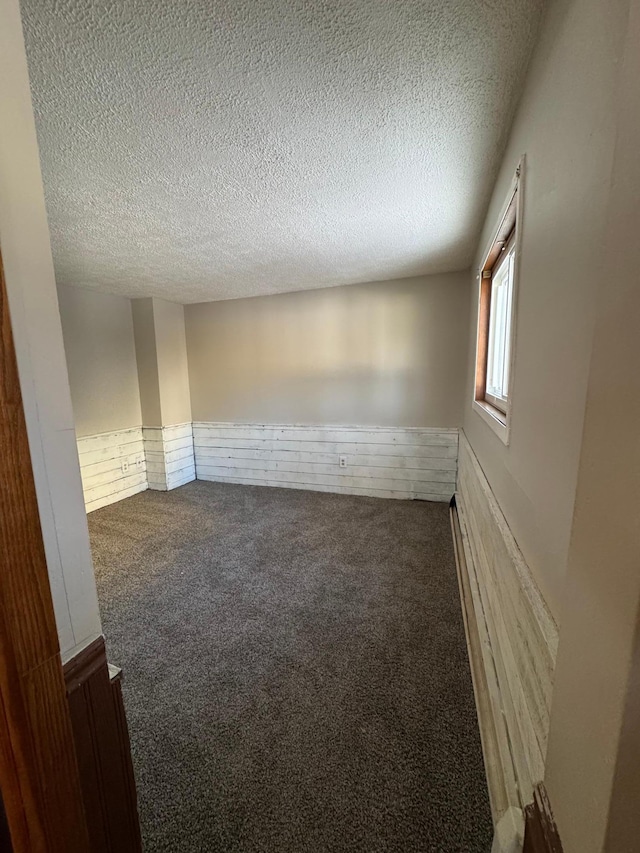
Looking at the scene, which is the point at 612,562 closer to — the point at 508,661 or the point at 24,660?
the point at 24,660

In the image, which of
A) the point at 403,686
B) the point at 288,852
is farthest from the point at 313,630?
the point at 288,852

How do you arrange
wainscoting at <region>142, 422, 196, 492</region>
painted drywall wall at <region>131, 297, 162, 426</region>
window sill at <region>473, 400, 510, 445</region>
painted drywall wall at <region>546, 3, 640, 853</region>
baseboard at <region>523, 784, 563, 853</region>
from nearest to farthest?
painted drywall wall at <region>546, 3, 640, 853</region>, baseboard at <region>523, 784, 563, 853</region>, window sill at <region>473, 400, 510, 445</region>, painted drywall wall at <region>131, 297, 162, 426</region>, wainscoting at <region>142, 422, 196, 492</region>

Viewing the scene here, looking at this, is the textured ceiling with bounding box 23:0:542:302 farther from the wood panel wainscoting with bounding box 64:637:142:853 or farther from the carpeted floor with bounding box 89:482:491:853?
the carpeted floor with bounding box 89:482:491:853

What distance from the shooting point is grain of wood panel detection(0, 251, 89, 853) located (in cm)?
42

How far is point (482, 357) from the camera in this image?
2416mm

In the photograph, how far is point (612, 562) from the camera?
1.20 feet

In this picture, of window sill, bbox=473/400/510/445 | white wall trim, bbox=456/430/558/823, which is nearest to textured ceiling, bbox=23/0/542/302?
window sill, bbox=473/400/510/445

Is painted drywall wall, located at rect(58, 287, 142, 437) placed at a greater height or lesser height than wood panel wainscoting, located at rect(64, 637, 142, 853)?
greater

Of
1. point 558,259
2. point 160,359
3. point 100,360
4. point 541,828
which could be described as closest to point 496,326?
point 558,259

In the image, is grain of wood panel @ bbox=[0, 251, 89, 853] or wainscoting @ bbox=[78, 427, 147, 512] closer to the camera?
grain of wood panel @ bbox=[0, 251, 89, 853]

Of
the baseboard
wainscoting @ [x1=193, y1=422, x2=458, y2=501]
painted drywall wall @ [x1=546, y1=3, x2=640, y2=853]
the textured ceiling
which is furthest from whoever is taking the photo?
wainscoting @ [x1=193, y1=422, x2=458, y2=501]

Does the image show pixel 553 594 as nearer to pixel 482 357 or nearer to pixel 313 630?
pixel 313 630

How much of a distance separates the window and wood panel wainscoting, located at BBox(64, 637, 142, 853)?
154 centimetres

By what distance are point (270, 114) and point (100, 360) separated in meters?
3.34
